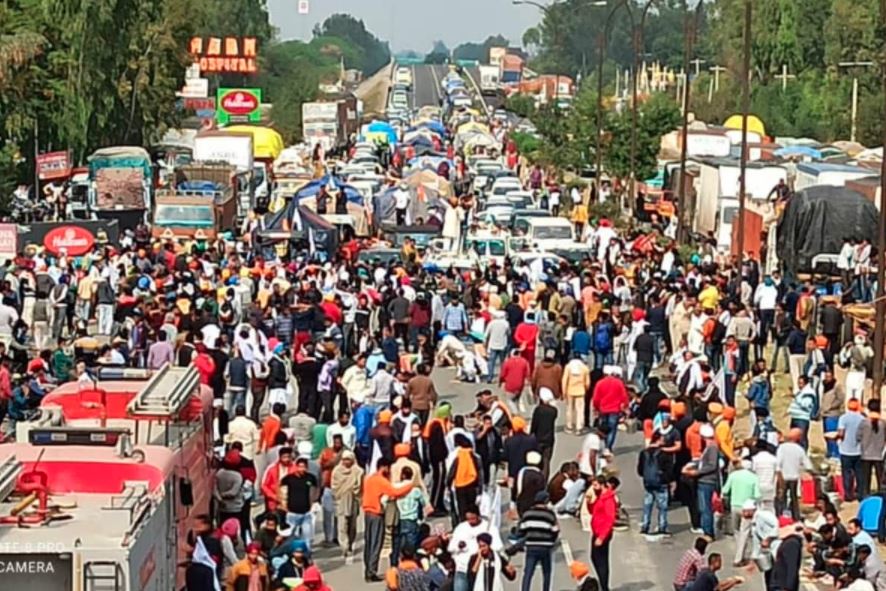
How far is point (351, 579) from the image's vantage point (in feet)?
65.2

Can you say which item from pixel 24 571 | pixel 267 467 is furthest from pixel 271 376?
pixel 24 571

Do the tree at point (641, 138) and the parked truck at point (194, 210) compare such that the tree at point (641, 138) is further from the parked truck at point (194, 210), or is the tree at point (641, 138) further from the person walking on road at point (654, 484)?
the person walking on road at point (654, 484)

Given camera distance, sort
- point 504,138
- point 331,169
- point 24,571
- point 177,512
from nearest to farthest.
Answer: point 24,571, point 177,512, point 331,169, point 504,138

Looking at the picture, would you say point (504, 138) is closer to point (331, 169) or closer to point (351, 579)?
point (331, 169)

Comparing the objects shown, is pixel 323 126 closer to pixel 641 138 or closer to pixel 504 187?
pixel 641 138

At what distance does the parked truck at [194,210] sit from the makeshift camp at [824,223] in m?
15.6

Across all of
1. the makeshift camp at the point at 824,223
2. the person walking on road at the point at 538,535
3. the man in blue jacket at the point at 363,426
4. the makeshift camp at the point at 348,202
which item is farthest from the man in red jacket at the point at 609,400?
the makeshift camp at the point at 348,202

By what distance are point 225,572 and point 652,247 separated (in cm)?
2965

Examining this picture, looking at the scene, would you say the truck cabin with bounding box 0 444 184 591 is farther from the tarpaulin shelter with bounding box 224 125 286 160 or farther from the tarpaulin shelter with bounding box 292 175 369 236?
the tarpaulin shelter with bounding box 224 125 286 160

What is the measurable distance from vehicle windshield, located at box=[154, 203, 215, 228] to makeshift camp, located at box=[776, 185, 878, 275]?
1727cm

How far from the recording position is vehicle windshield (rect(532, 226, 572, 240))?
49.5 m

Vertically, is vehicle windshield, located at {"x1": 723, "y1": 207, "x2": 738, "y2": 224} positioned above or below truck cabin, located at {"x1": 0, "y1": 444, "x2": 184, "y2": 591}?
below

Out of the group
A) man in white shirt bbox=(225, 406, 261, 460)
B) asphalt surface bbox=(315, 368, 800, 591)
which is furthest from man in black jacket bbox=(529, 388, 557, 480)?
man in white shirt bbox=(225, 406, 261, 460)

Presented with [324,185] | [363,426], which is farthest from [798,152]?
[363,426]
